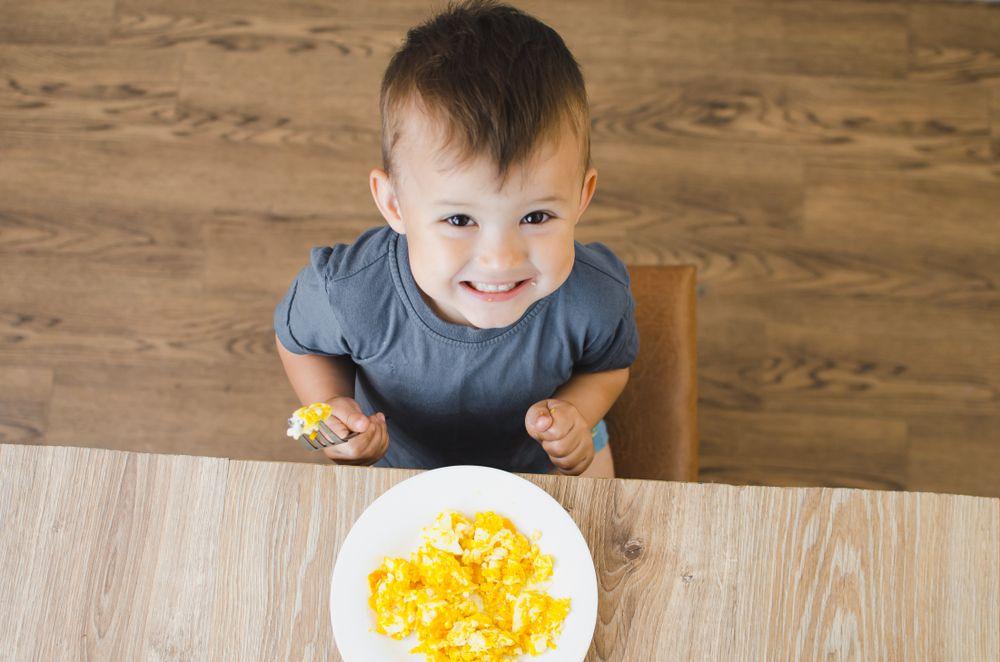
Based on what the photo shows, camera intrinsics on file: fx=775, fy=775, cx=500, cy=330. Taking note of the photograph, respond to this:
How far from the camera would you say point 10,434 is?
159 cm

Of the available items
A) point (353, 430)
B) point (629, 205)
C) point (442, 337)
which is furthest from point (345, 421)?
point (629, 205)

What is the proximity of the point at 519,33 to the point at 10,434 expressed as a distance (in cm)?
143

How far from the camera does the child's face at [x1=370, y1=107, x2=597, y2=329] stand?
70cm

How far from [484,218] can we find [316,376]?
15.6 inches

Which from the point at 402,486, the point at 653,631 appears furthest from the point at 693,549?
the point at 402,486

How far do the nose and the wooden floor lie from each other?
97cm

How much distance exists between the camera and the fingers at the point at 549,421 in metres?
0.88

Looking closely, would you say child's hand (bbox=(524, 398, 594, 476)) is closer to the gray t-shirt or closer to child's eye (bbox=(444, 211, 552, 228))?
the gray t-shirt

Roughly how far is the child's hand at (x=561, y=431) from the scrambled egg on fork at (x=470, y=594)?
0.59 feet

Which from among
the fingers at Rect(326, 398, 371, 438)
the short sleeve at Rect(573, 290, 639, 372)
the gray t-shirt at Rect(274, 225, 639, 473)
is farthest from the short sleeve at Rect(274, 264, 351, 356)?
the short sleeve at Rect(573, 290, 639, 372)

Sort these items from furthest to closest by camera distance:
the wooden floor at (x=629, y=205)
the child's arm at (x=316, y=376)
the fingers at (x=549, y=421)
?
the wooden floor at (x=629, y=205) → the child's arm at (x=316, y=376) → the fingers at (x=549, y=421)

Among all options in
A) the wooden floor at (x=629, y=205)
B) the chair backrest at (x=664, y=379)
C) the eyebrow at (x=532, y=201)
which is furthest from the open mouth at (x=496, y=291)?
the wooden floor at (x=629, y=205)

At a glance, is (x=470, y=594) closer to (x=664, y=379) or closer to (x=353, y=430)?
(x=353, y=430)

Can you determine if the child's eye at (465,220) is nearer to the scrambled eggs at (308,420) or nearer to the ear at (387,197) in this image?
the ear at (387,197)
